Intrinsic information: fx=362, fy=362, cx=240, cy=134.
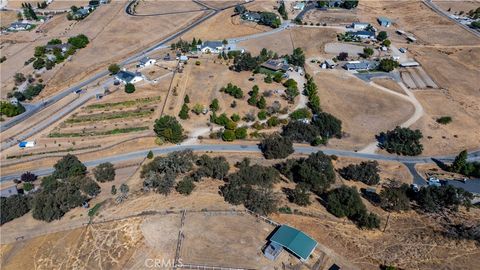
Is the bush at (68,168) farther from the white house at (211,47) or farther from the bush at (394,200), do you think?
the white house at (211,47)

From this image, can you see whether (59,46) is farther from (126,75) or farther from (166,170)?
(166,170)

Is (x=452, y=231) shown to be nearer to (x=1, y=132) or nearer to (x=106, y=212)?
(x=106, y=212)

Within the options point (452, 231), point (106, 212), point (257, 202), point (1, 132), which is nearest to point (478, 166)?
point (452, 231)

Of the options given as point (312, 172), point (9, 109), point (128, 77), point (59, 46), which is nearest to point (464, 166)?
point (312, 172)

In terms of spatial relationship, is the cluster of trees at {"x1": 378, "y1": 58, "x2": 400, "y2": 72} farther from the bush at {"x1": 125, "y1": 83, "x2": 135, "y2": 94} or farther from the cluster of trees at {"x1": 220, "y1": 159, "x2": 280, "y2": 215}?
the bush at {"x1": 125, "y1": 83, "x2": 135, "y2": 94}

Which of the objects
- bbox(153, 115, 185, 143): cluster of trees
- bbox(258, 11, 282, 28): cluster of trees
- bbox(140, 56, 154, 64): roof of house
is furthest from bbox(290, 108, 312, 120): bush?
bbox(258, 11, 282, 28): cluster of trees
